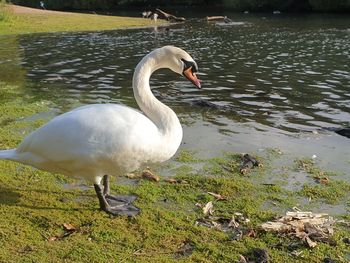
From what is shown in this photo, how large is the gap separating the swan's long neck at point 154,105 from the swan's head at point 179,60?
9 cm

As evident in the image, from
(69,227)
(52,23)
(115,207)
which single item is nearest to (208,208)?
(115,207)

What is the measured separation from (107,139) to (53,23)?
3660cm

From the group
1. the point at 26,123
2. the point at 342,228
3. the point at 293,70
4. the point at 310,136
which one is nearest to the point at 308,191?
the point at 342,228

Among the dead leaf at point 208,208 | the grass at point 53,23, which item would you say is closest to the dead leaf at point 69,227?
the dead leaf at point 208,208

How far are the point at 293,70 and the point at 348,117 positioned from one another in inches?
313

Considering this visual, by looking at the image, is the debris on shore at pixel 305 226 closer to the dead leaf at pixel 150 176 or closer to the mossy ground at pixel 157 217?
the mossy ground at pixel 157 217

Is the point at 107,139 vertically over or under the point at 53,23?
over

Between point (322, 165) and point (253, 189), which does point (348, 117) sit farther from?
point (253, 189)

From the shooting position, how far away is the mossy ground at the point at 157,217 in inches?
209

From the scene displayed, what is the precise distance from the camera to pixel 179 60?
625 centimetres

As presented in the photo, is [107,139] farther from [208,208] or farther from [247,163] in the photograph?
[247,163]

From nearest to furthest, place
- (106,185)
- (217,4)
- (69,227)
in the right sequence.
Answer: 1. (69,227)
2. (106,185)
3. (217,4)

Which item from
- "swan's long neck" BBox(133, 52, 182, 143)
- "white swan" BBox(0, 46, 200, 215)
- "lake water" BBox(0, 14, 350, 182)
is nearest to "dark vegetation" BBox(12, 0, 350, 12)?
"lake water" BBox(0, 14, 350, 182)

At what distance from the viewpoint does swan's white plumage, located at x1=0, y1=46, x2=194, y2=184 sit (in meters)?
5.67
